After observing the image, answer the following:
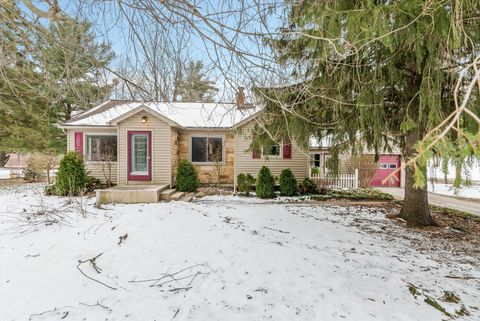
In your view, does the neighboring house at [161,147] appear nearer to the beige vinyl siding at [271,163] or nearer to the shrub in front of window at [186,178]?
the beige vinyl siding at [271,163]

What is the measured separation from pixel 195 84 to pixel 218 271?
2.94 meters

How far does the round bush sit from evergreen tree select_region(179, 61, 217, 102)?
22.2 feet

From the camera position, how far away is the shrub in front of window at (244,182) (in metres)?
10.5

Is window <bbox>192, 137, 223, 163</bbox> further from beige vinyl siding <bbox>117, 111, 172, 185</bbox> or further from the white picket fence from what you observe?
the white picket fence

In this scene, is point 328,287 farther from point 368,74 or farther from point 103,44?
point 103,44

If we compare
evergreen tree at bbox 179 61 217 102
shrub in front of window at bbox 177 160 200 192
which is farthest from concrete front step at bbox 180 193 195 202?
evergreen tree at bbox 179 61 217 102

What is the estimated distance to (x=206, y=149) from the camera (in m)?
11.8

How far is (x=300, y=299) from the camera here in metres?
3.10

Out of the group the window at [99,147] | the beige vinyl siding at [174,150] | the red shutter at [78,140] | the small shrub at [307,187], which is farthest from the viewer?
the window at [99,147]

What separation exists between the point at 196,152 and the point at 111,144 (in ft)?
11.9

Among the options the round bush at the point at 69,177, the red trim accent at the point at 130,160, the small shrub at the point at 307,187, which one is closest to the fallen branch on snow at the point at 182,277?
the round bush at the point at 69,177

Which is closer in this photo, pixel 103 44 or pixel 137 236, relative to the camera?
pixel 103 44

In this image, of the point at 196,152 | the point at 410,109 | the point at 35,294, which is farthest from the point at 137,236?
the point at 196,152

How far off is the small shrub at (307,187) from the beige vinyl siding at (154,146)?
5.49 meters
